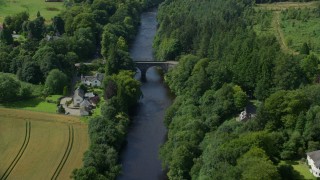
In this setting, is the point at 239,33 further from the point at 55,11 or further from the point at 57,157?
the point at 55,11

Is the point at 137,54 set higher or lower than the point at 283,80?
lower

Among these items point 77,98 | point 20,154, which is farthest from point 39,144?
point 77,98

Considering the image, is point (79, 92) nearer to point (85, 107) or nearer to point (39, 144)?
point (85, 107)

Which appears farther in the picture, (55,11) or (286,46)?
(55,11)

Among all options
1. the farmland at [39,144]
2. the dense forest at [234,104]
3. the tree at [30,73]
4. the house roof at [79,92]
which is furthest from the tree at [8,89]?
the dense forest at [234,104]

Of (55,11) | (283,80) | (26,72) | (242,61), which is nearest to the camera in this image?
(283,80)

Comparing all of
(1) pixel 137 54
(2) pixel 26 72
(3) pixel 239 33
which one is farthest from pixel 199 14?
(2) pixel 26 72

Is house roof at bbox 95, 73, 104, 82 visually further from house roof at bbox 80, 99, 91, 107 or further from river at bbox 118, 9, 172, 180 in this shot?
house roof at bbox 80, 99, 91, 107
